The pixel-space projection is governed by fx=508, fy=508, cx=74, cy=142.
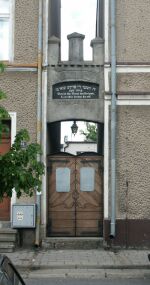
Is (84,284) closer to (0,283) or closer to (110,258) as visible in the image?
(110,258)

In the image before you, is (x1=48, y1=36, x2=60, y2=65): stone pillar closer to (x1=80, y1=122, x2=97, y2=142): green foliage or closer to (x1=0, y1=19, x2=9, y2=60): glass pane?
(x1=0, y1=19, x2=9, y2=60): glass pane

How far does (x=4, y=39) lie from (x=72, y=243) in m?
5.64

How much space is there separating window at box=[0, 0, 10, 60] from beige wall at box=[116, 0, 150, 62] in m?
2.91

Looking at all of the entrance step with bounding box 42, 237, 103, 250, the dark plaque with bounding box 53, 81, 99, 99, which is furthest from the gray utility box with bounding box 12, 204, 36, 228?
the dark plaque with bounding box 53, 81, 99, 99

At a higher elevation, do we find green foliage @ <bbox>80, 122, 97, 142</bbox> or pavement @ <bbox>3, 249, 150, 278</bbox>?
green foliage @ <bbox>80, 122, 97, 142</bbox>

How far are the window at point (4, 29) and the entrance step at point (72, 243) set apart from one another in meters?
4.93

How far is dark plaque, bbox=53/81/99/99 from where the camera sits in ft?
43.7

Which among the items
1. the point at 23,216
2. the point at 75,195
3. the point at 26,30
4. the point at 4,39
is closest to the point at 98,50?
the point at 26,30

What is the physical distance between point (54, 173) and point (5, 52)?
3.47m

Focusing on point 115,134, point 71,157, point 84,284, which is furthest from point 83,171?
point 84,284

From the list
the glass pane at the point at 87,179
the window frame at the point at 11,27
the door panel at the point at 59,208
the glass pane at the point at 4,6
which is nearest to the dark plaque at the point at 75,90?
the window frame at the point at 11,27

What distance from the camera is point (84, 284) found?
9.26 meters

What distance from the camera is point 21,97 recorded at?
13.1 m

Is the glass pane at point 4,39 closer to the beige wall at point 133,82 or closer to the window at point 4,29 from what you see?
the window at point 4,29
